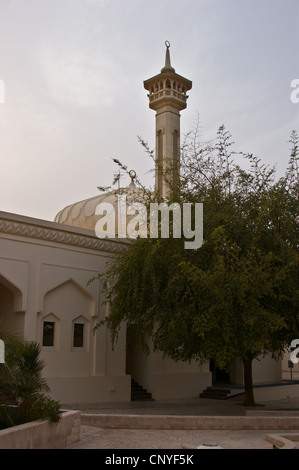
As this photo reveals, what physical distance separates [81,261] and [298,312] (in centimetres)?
646

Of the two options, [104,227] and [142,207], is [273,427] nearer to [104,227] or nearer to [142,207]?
[142,207]

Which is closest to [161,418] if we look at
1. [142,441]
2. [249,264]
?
[142,441]

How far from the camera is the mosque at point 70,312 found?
1366 cm

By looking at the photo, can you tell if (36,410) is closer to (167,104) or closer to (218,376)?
(218,376)

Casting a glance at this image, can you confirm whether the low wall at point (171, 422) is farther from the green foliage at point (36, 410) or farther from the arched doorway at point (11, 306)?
the arched doorway at point (11, 306)

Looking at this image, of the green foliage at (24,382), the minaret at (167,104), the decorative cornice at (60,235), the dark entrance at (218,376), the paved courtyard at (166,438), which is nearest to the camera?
the green foliage at (24,382)

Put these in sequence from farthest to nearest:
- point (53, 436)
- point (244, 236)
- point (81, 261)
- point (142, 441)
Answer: point (81, 261) → point (244, 236) → point (142, 441) → point (53, 436)

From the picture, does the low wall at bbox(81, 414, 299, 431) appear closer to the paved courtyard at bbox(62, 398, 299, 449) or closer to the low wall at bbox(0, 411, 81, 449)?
the paved courtyard at bbox(62, 398, 299, 449)

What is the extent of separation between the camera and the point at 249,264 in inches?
441

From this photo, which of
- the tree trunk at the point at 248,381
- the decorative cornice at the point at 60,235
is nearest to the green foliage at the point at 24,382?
the decorative cornice at the point at 60,235

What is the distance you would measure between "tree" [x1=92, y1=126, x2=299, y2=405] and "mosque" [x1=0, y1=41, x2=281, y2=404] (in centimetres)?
205

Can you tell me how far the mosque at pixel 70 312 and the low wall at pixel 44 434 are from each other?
17.7 ft

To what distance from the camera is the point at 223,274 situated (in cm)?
1089

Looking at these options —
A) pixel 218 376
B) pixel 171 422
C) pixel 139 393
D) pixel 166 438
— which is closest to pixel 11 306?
pixel 139 393
